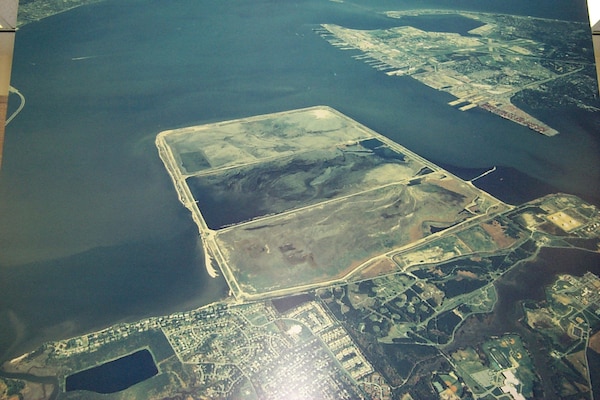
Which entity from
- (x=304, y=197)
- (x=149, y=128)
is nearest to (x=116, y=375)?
(x=304, y=197)

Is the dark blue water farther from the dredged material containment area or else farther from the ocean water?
the dredged material containment area

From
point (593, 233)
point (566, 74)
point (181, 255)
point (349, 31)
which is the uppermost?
point (349, 31)

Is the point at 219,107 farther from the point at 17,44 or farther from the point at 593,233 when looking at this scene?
the point at 593,233

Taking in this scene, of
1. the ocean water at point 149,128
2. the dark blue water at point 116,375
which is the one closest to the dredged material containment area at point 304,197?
the ocean water at point 149,128

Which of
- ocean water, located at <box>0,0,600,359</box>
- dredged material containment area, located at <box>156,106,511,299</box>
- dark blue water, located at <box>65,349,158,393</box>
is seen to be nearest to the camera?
dark blue water, located at <box>65,349,158,393</box>

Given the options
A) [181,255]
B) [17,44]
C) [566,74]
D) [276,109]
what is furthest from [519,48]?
[17,44]

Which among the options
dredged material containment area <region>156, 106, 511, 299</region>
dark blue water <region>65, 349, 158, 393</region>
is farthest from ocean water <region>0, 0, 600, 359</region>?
dark blue water <region>65, 349, 158, 393</region>

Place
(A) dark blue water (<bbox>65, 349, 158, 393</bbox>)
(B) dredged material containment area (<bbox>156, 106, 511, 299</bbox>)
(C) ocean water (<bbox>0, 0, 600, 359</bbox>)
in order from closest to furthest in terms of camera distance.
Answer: (A) dark blue water (<bbox>65, 349, 158, 393</bbox>)
(C) ocean water (<bbox>0, 0, 600, 359</bbox>)
(B) dredged material containment area (<bbox>156, 106, 511, 299</bbox>)
